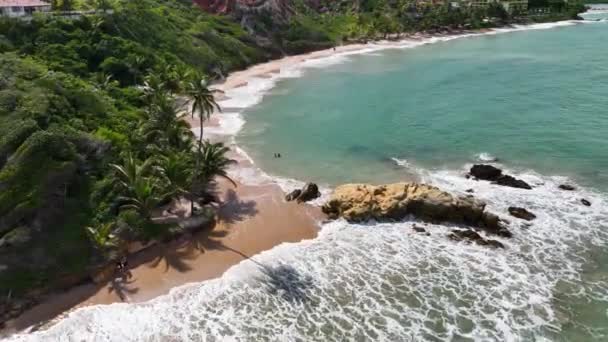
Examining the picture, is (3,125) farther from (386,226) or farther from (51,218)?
(386,226)

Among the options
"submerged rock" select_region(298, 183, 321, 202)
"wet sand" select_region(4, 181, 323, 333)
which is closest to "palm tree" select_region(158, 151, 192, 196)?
"wet sand" select_region(4, 181, 323, 333)

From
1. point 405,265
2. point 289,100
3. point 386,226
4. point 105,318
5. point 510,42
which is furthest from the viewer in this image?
point 510,42

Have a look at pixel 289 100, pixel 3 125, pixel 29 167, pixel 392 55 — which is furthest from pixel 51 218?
pixel 392 55

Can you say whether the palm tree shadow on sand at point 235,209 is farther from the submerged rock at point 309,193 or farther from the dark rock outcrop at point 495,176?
the dark rock outcrop at point 495,176

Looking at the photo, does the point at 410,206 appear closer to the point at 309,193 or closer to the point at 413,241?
the point at 413,241

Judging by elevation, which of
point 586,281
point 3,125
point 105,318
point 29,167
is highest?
point 3,125

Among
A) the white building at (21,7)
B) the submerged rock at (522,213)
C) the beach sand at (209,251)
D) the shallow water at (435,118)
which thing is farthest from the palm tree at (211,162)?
the white building at (21,7)

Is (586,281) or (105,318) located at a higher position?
(105,318)

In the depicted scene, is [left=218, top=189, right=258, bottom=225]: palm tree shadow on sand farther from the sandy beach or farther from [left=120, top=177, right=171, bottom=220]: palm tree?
[left=120, top=177, right=171, bottom=220]: palm tree
